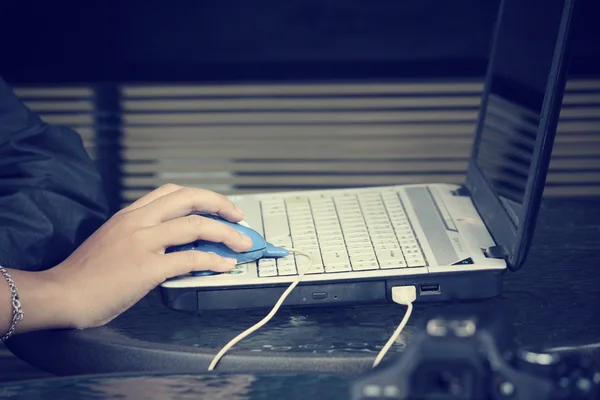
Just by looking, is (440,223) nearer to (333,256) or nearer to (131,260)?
(333,256)

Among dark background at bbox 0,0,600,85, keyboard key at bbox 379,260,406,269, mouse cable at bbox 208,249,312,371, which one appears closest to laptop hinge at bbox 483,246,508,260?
keyboard key at bbox 379,260,406,269

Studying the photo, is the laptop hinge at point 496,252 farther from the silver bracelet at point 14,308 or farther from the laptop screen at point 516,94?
the silver bracelet at point 14,308

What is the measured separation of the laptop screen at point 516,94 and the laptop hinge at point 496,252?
4 centimetres

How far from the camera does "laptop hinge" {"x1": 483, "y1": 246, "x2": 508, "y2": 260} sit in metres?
1.00

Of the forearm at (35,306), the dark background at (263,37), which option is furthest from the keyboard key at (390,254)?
the dark background at (263,37)

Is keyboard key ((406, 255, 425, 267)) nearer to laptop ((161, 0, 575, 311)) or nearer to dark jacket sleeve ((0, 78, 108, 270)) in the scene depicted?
laptop ((161, 0, 575, 311))

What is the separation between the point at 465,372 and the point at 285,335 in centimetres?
43

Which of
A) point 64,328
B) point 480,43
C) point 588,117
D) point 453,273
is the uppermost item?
point 480,43

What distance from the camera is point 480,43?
6.95 feet

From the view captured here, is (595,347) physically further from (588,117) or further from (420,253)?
(588,117)

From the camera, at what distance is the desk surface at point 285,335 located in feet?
2.95

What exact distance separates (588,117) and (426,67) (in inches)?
17.9

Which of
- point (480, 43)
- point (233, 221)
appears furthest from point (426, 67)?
point (233, 221)

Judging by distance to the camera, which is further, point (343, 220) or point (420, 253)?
point (343, 220)
